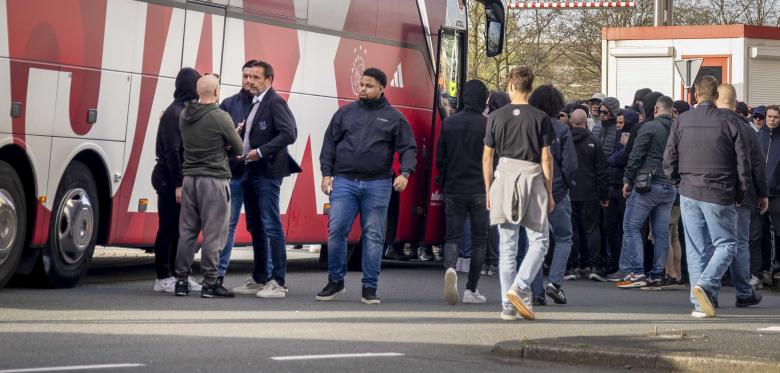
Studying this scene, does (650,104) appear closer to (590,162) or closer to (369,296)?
(590,162)

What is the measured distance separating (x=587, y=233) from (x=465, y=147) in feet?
13.6

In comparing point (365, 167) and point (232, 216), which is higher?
point (365, 167)

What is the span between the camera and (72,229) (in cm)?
1234

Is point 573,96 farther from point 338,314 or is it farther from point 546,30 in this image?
point 338,314

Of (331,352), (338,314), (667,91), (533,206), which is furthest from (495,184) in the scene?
(667,91)

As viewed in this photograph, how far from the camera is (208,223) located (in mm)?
11875

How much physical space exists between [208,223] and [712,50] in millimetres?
31778

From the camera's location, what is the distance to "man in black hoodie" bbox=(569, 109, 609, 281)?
16.4 m

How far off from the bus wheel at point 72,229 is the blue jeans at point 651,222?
213 inches

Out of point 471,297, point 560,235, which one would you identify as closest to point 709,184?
point 560,235

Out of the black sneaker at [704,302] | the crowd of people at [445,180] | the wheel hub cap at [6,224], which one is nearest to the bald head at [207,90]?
the crowd of people at [445,180]

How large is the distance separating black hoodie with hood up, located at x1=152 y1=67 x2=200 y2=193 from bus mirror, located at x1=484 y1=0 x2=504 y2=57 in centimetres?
644

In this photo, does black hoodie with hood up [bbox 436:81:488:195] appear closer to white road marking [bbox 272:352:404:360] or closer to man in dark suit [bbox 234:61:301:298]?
man in dark suit [bbox 234:61:301:298]

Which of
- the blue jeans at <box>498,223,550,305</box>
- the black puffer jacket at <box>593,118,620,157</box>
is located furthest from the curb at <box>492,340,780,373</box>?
the black puffer jacket at <box>593,118,620,157</box>
